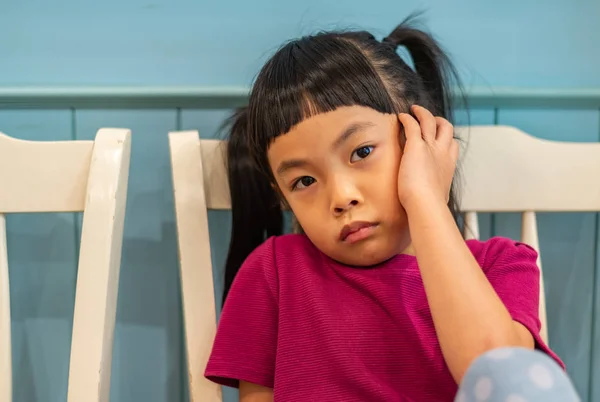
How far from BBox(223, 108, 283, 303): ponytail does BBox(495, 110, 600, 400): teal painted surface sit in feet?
1.25

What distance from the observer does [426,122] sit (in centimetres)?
Answer: 66

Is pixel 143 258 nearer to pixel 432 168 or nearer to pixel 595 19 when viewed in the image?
pixel 432 168

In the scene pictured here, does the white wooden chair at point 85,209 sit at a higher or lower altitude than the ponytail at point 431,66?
lower

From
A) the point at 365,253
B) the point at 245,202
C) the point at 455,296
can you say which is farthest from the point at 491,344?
the point at 245,202

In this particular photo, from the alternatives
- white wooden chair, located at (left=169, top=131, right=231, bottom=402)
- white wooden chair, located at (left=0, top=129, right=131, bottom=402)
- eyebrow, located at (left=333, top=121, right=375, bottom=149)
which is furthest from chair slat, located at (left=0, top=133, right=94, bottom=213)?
eyebrow, located at (left=333, top=121, right=375, bottom=149)

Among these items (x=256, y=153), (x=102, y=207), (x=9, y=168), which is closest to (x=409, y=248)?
(x=256, y=153)

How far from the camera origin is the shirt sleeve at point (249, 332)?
0.68 meters

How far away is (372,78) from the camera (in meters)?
0.64

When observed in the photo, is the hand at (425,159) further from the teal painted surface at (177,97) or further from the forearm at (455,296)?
the teal painted surface at (177,97)

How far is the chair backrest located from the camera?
82 cm

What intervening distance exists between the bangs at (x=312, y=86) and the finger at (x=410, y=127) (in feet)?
0.05

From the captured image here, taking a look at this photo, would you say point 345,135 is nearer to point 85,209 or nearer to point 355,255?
point 355,255

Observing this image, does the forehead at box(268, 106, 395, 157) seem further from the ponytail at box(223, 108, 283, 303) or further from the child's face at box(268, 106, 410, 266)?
the ponytail at box(223, 108, 283, 303)

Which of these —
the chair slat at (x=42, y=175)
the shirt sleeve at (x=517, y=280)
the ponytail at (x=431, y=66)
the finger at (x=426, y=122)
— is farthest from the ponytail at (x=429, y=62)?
the chair slat at (x=42, y=175)
